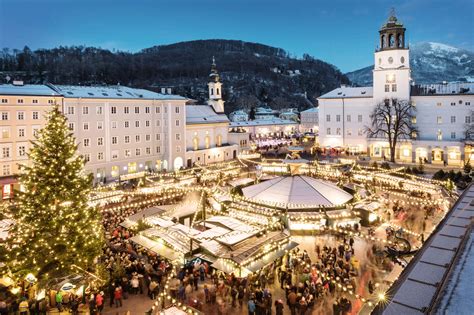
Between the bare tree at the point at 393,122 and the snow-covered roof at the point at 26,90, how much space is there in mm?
44507

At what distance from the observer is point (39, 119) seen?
3753cm

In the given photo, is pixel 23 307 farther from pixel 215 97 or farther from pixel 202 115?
pixel 215 97

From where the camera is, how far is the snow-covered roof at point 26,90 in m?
35.4

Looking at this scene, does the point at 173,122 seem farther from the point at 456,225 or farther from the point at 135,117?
the point at 456,225

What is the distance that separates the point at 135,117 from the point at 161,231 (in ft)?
99.4

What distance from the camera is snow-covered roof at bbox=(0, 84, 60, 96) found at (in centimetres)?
3538

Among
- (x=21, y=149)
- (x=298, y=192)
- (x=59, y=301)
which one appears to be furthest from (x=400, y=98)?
(x=59, y=301)

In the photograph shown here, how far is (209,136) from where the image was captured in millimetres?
59750

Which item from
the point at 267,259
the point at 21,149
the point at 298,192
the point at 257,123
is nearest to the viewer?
the point at 267,259

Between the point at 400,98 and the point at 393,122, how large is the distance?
379cm

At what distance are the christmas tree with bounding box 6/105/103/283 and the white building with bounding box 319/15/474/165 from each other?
166ft

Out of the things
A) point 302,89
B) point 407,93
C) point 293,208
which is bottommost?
point 293,208

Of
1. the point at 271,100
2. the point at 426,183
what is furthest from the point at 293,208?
the point at 271,100

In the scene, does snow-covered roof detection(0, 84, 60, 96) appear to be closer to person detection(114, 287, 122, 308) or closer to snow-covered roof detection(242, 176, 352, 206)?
snow-covered roof detection(242, 176, 352, 206)
